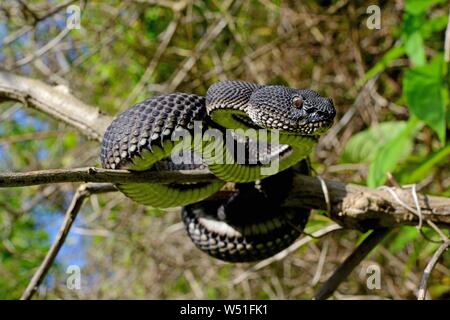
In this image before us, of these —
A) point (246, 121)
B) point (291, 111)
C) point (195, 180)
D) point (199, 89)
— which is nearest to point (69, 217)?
point (195, 180)

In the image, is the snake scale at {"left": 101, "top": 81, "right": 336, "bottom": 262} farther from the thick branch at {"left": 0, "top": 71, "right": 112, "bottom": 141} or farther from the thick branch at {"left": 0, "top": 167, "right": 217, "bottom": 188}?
the thick branch at {"left": 0, "top": 71, "right": 112, "bottom": 141}

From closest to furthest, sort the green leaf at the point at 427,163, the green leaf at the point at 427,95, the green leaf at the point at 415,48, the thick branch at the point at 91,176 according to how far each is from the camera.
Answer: the thick branch at the point at 91,176 < the green leaf at the point at 427,95 < the green leaf at the point at 427,163 < the green leaf at the point at 415,48

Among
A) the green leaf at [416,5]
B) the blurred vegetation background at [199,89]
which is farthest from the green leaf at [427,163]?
the blurred vegetation background at [199,89]

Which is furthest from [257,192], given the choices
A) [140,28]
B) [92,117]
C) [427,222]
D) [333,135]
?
[140,28]

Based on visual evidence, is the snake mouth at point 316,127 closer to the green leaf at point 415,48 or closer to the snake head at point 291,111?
the snake head at point 291,111

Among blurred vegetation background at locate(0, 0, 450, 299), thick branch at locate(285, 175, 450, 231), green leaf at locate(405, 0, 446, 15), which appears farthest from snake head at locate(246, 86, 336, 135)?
blurred vegetation background at locate(0, 0, 450, 299)
